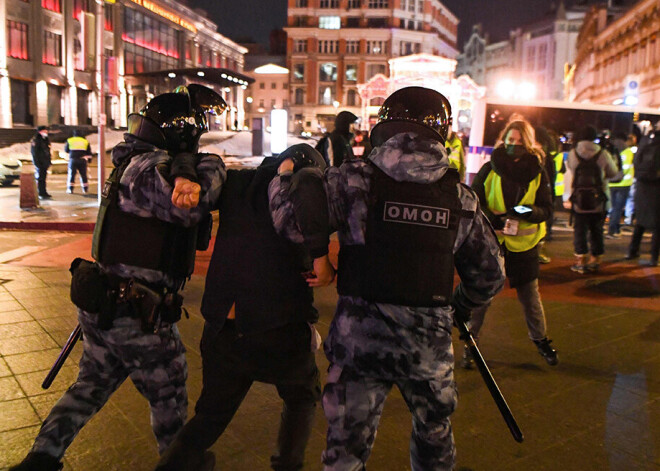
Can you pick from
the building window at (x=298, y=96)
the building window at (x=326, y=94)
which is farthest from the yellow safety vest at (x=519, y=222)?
the building window at (x=298, y=96)

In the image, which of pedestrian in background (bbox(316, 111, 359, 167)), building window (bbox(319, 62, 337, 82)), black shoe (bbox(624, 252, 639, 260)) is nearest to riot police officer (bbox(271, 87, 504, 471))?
pedestrian in background (bbox(316, 111, 359, 167))

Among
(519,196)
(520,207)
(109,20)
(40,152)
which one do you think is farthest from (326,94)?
(520,207)

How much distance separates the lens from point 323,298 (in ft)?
21.3

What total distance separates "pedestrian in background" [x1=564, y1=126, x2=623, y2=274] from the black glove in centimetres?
635

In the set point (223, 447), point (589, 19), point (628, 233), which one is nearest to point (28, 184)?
point (223, 447)

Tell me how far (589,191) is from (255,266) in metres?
6.36

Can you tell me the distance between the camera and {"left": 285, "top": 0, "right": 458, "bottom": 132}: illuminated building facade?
271 ft

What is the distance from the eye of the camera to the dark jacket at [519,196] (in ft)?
14.4

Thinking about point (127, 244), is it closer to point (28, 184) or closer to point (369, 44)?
point (28, 184)

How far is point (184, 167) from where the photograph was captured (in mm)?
2486

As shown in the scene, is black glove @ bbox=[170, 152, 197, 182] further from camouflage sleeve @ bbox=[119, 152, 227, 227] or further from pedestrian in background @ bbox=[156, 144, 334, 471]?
pedestrian in background @ bbox=[156, 144, 334, 471]

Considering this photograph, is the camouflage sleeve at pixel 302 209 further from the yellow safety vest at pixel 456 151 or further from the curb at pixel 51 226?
the curb at pixel 51 226

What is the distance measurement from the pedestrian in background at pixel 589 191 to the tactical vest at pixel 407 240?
6.04 metres

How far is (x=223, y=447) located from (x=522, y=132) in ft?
9.91
